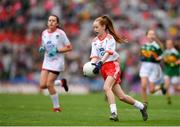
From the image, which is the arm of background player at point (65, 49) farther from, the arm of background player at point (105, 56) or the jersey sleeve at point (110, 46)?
the arm of background player at point (105, 56)

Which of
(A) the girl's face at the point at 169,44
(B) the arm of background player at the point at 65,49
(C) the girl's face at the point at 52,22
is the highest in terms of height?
(A) the girl's face at the point at 169,44

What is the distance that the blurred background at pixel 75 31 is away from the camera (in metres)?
35.7

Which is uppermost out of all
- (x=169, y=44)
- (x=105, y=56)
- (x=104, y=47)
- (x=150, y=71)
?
(x=169, y=44)

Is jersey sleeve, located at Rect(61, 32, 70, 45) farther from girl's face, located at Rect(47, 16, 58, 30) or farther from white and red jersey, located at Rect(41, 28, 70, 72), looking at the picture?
girl's face, located at Rect(47, 16, 58, 30)

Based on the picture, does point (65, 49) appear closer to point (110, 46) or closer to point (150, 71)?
point (110, 46)

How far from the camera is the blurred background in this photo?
3566cm

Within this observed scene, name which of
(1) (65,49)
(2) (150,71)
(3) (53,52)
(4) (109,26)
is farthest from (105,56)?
(2) (150,71)

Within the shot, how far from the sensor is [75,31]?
37.6m

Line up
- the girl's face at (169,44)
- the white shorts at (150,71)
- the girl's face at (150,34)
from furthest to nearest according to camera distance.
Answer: the girl's face at (169,44)
the white shorts at (150,71)
the girl's face at (150,34)

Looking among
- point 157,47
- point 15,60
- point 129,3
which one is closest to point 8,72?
point 15,60

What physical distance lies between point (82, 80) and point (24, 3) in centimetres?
563

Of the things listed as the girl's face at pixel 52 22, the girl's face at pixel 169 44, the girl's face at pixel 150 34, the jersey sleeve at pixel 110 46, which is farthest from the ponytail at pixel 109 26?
the girl's face at pixel 169 44

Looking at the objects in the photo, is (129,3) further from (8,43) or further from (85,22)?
(8,43)

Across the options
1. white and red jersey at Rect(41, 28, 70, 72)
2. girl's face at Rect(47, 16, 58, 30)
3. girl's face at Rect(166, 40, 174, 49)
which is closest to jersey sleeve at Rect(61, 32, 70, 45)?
white and red jersey at Rect(41, 28, 70, 72)
